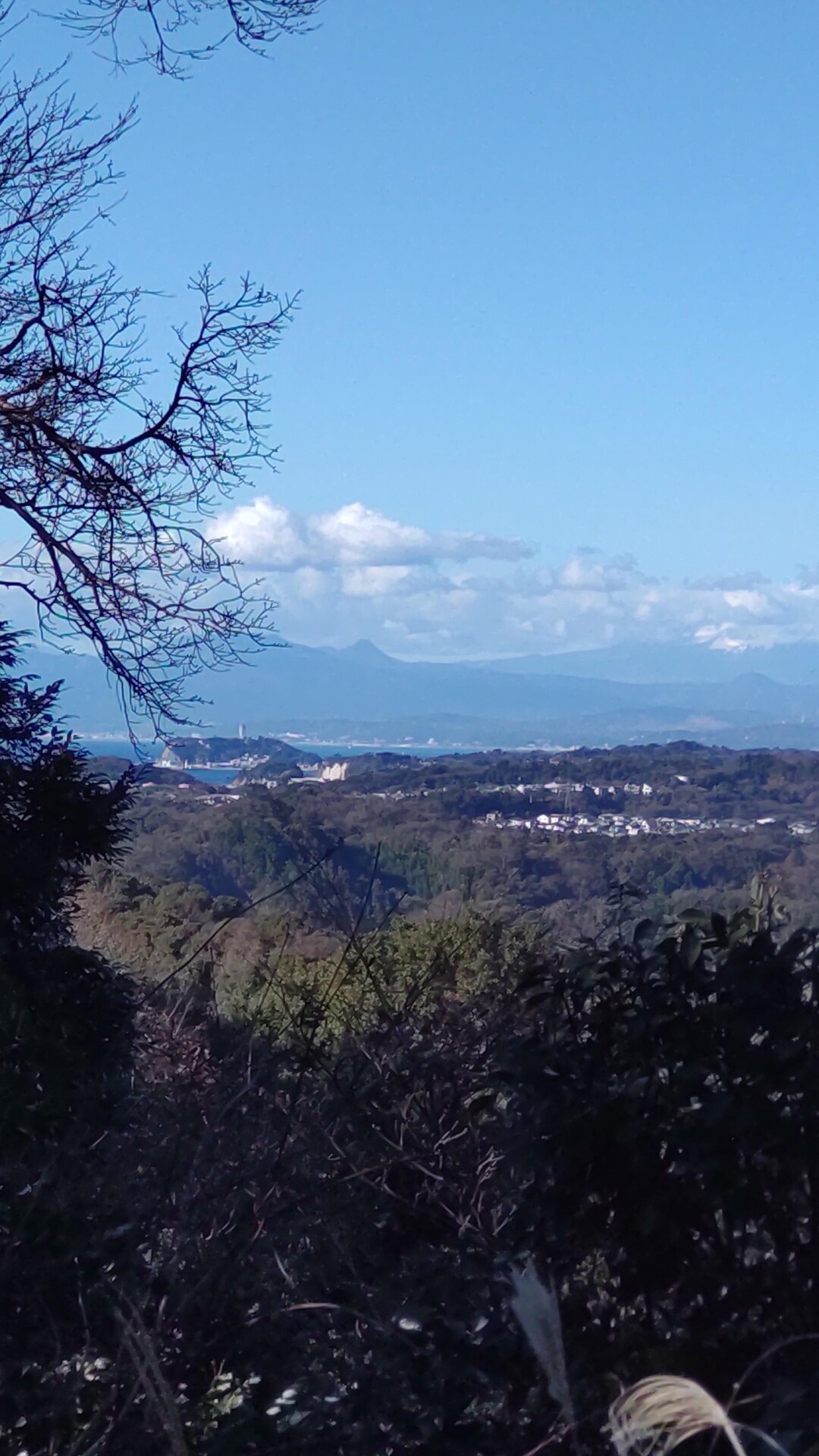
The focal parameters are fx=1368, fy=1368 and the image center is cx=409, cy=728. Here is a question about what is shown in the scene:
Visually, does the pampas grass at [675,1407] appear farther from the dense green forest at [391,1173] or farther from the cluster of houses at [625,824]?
the cluster of houses at [625,824]

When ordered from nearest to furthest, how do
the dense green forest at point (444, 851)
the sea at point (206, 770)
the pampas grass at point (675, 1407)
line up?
the pampas grass at point (675, 1407), the dense green forest at point (444, 851), the sea at point (206, 770)

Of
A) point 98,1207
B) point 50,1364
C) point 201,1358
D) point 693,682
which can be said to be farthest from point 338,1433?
point 693,682

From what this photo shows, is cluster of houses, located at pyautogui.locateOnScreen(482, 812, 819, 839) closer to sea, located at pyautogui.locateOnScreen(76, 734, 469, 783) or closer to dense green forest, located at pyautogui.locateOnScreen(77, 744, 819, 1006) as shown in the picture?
dense green forest, located at pyautogui.locateOnScreen(77, 744, 819, 1006)

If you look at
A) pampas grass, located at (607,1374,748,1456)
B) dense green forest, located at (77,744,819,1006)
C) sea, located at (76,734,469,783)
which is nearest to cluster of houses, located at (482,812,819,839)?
dense green forest, located at (77,744,819,1006)

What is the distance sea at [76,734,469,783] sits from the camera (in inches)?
265

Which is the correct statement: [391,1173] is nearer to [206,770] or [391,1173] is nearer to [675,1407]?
[675,1407]

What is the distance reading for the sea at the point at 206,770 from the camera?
673cm

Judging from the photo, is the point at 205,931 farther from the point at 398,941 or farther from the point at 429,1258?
the point at 429,1258

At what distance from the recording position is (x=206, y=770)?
13.4m

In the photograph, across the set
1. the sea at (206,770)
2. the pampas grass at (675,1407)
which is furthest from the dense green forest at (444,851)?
the pampas grass at (675,1407)

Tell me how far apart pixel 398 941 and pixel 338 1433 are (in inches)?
232

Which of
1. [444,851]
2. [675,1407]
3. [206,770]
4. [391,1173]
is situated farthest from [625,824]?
[675,1407]

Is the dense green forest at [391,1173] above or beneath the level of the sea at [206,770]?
beneath

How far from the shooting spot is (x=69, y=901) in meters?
5.80
